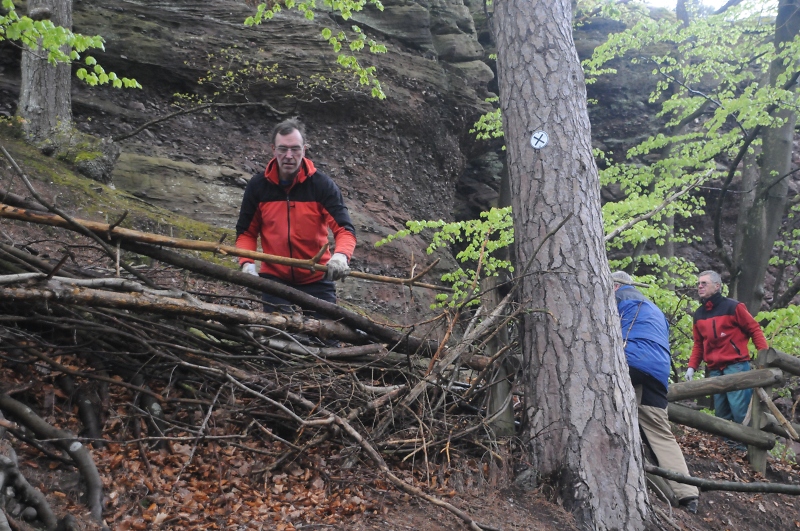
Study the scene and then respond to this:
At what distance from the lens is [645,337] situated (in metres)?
4.41

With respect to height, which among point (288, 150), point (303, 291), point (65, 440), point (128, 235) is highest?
point (288, 150)

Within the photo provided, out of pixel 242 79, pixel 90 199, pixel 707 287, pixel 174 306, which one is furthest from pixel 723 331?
pixel 242 79

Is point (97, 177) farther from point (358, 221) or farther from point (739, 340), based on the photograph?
point (739, 340)

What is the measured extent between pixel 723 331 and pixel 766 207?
490 cm

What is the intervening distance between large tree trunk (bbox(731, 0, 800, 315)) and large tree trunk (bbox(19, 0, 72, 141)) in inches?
444

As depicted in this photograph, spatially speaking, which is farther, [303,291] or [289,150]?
[303,291]

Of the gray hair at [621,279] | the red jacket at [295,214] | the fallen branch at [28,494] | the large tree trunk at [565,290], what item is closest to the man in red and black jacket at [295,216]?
the red jacket at [295,214]

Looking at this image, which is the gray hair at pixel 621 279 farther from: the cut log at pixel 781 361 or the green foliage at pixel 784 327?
the green foliage at pixel 784 327

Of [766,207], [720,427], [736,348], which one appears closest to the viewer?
[720,427]

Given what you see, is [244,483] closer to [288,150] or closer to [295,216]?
[295,216]

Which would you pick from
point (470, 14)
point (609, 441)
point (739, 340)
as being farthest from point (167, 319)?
point (470, 14)

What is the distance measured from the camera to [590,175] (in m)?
3.80

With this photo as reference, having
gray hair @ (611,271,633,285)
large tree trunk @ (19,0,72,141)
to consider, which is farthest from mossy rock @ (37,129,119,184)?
gray hair @ (611,271,633,285)

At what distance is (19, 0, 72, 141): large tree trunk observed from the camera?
7.49 meters
